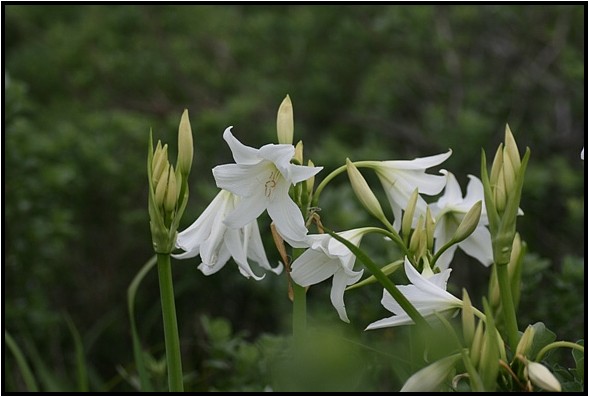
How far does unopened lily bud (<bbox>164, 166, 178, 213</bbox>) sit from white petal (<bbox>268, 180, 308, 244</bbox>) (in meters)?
0.19

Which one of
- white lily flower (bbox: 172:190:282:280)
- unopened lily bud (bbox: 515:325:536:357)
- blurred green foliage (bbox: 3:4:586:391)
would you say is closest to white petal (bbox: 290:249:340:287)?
white lily flower (bbox: 172:190:282:280)

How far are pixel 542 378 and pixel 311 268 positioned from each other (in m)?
0.49

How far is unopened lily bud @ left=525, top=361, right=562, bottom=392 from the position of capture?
1.37 meters

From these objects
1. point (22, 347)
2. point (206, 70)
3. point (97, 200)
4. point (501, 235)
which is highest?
point (206, 70)

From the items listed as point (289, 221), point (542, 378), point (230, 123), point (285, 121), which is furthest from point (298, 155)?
point (230, 123)

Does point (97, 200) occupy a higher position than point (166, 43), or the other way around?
point (166, 43)

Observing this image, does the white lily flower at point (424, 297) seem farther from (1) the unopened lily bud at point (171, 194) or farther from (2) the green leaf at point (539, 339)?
(1) the unopened lily bud at point (171, 194)

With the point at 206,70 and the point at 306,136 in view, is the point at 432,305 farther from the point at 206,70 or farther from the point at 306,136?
the point at 206,70

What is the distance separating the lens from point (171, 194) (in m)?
1.65

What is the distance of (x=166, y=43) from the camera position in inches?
228

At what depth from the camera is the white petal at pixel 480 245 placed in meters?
1.99

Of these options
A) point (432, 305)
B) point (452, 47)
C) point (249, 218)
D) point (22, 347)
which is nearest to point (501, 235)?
point (432, 305)

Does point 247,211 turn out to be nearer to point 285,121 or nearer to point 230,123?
point 285,121

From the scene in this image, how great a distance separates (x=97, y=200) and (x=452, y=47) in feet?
7.68
